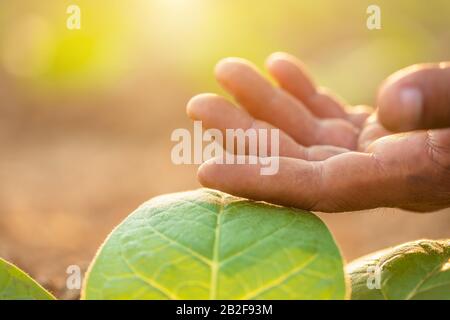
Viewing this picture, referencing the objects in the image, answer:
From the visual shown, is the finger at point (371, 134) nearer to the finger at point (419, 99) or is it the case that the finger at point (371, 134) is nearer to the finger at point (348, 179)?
the finger at point (348, 179)

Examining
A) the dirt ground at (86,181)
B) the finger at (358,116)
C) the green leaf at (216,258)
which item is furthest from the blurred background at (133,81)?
the green leaf at (216,258)

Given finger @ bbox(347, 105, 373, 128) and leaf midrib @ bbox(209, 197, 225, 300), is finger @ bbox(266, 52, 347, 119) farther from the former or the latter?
leaf midrib @ bbox(209, 197, 225, 300)

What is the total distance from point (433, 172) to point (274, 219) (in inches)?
13.1

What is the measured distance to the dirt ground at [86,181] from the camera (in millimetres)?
2340

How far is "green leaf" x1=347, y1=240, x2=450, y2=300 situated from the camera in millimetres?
850

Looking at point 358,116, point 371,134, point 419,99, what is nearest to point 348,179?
point 419,99

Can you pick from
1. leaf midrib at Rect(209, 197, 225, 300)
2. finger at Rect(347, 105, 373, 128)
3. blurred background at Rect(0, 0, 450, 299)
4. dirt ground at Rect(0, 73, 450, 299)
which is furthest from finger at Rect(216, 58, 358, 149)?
blurred background at Rect(0, 0, 450, 299)

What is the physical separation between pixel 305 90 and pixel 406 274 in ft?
3.14

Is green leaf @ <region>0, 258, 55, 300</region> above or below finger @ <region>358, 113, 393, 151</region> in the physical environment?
below

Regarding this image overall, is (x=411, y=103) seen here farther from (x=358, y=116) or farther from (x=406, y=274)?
(x=358, y=116)

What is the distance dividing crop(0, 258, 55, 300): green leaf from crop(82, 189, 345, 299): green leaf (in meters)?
0.12

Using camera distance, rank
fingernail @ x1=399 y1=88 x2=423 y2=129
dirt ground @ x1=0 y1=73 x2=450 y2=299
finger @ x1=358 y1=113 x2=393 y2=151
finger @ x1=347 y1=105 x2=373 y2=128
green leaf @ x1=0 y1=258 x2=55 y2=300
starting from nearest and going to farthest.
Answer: fingernail @ x1=399 y1=88 x2=423 y2=129, green leaf @ x1=0 y1=258 x2=55 y2=300, finger @ x1=358 y1=113 x2=393 y2=151, finger @ x1=347 y1=105 x2=373 y2=128, dirt ground @ x1=0 y1=73 x2=450 y2=299
